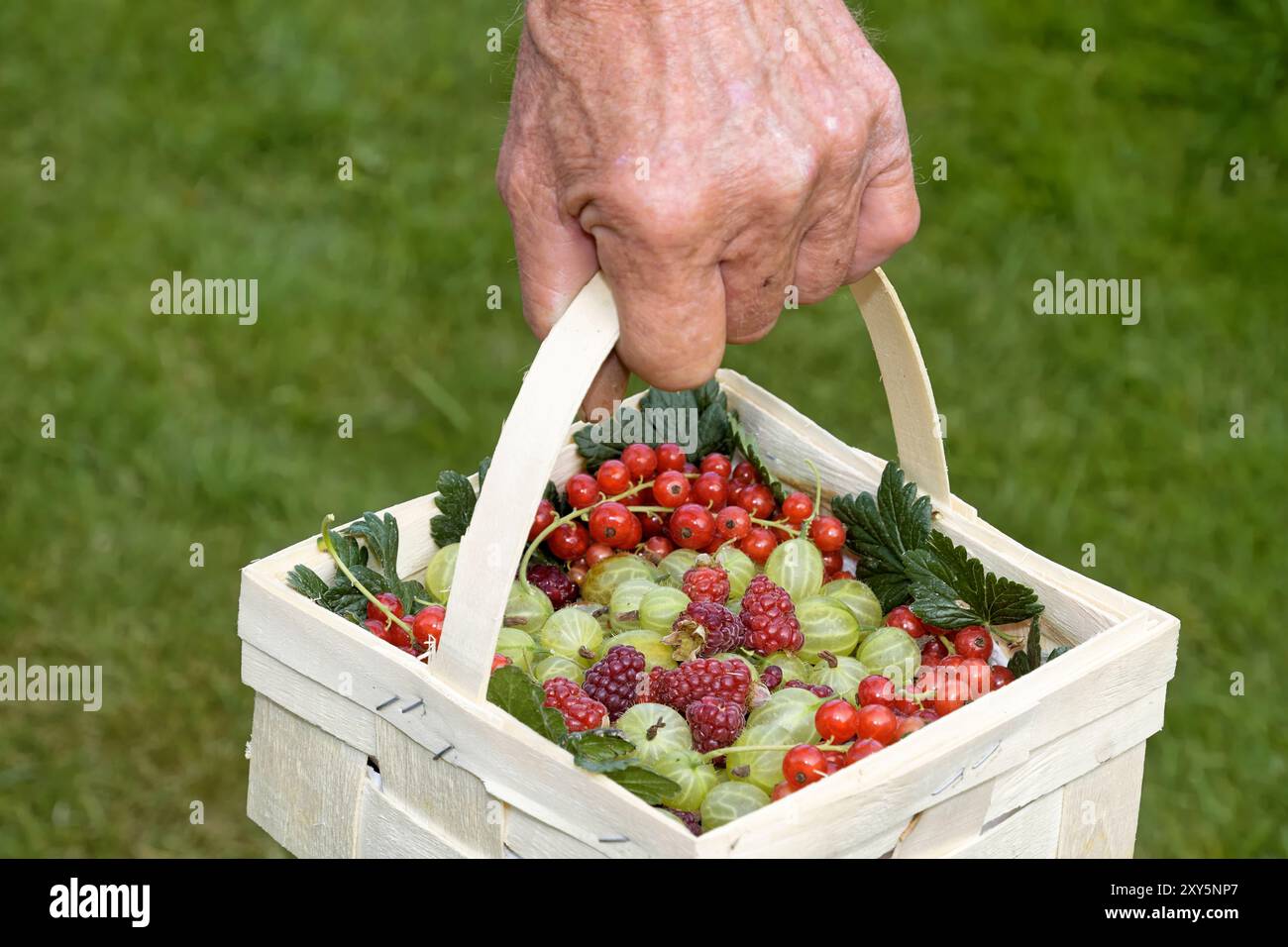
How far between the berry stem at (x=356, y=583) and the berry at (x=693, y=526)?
33cm

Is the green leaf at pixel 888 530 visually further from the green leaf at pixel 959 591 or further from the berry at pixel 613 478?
the berry at pixel 613 478

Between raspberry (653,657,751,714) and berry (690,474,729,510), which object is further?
berry (690,474,729,510)

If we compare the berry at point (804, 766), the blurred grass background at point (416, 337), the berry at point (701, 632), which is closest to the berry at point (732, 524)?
the berry at point (701, 632)

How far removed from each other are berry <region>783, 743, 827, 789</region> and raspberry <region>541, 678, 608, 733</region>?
17 centimetres

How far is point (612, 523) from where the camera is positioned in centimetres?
166

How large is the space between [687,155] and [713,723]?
48 centimetres

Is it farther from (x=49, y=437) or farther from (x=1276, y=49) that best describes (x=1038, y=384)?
(x=49, y=437)

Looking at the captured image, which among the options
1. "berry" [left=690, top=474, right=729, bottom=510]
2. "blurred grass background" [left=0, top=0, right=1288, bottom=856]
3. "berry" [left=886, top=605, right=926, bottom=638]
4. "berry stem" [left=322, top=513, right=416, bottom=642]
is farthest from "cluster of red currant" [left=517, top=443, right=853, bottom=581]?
"blurred grass background" [left=0, top=0, right=1288, bottom=856]

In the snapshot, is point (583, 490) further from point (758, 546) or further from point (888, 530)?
point (888, 530)

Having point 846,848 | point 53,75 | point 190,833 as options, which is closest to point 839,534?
point 846,848

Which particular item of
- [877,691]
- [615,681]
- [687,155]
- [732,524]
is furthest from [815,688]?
[687,155]

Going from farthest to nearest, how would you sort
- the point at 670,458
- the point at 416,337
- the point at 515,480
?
the point at 416,337
the point at 670,458
the point at 515,480

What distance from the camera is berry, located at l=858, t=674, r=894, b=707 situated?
1.39 m

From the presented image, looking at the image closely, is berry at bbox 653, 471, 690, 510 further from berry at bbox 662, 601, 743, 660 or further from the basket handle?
the basket handle
